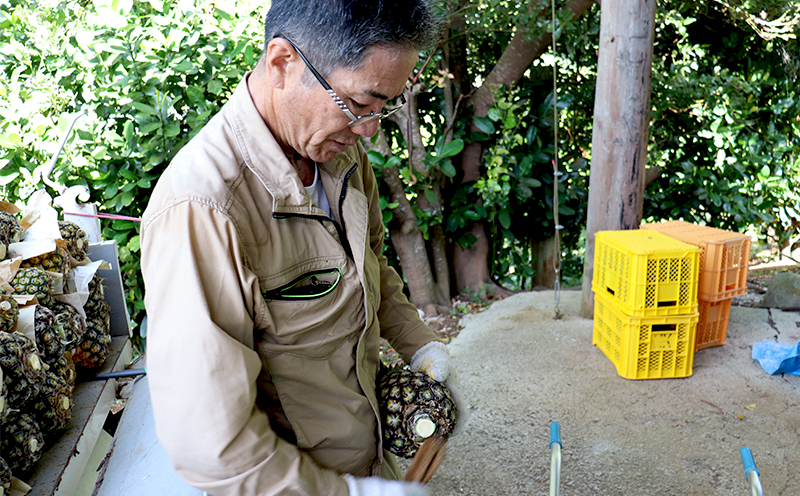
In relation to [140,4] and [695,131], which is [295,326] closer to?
[140,4]

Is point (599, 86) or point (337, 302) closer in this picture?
point (337, 302)

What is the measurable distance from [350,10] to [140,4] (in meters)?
3.57

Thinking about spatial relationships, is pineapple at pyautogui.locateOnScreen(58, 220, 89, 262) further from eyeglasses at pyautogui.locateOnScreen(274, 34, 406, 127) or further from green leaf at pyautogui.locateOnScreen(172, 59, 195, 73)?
green leaf at pyautogui.locateOnScreen(172, 59, 195, 73)

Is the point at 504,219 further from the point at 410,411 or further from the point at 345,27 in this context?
the point at 345,27

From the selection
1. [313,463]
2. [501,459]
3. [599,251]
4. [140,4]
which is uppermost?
[140,4]

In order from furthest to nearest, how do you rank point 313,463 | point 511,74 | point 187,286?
point 511,74 → point 313,463 → point 187,286

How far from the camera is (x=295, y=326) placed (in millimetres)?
1218

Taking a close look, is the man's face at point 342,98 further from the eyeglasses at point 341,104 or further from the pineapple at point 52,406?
the pineapple at point 52,406

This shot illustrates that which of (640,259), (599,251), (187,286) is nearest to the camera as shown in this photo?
(187,286)

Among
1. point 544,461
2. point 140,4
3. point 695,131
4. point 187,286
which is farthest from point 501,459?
point 695,131

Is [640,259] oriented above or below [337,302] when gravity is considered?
below

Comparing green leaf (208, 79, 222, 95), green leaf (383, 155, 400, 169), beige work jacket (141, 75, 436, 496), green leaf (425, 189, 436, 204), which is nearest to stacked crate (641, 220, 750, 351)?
green leaf (425, 189, 436, 204)

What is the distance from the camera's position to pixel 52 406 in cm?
160

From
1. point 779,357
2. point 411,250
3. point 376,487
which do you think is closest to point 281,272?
point 376,487
